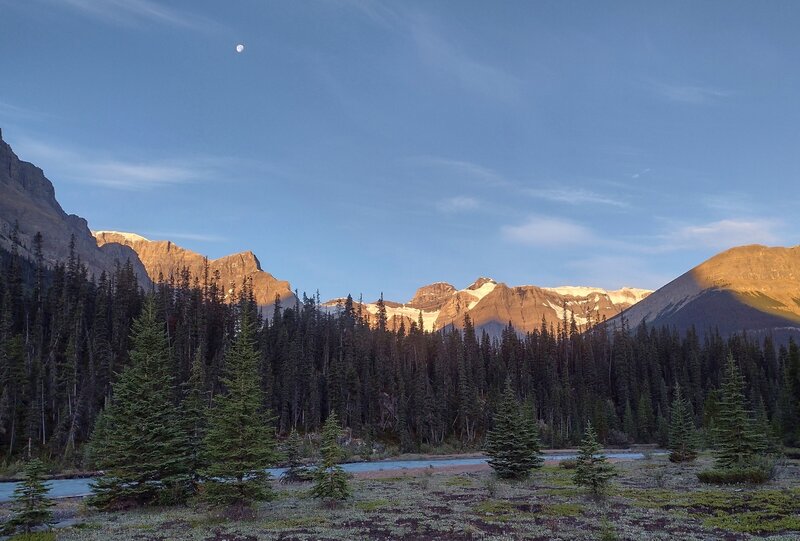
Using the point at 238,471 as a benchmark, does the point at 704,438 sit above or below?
below

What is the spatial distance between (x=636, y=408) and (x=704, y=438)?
36429 millimetres

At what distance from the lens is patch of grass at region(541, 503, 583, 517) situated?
3356 cm

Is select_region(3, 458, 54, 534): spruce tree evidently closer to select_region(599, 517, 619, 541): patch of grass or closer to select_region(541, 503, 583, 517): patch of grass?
select_region(599, 517, 619, 541): patch of grass

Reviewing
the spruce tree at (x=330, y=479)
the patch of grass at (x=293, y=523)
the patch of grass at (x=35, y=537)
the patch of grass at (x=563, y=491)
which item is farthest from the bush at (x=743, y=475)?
the patch of grass at (x=35, y=537)

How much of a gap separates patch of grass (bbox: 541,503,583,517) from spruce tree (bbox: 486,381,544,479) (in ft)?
58.9

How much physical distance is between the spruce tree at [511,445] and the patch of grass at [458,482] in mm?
3351

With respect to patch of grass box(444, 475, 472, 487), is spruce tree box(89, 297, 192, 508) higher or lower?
higher

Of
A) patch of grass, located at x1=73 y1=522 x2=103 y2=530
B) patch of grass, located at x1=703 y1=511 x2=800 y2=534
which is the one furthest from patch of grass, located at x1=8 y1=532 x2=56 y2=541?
patch of grass, located at x1=703 y1=511 x2=800 y2=534

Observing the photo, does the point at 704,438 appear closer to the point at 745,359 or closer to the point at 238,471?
the point at 745,359

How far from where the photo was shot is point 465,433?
414ft

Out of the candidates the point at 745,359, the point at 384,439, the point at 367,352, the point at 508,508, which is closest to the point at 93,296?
the point at 367,352

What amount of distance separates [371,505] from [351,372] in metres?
84.1

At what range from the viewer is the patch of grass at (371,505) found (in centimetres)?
3674

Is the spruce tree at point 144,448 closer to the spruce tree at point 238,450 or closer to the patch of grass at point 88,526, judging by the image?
the spruce tree at point 238,450
